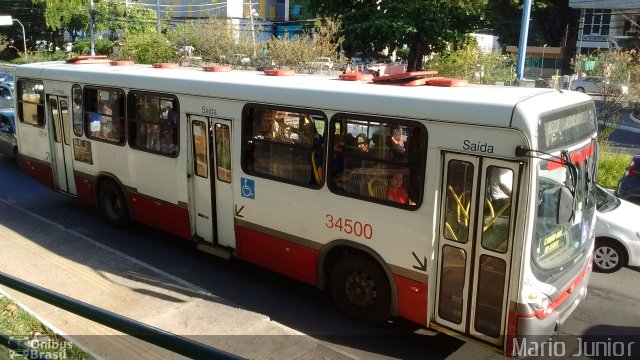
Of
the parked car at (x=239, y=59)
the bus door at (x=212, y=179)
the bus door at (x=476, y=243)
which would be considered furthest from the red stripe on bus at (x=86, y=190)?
the parked car at (x=239, y=59)

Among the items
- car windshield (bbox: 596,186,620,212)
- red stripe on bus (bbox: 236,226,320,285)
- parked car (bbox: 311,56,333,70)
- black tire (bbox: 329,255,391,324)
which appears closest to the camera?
black tire (bbox: 329,255,391,324)

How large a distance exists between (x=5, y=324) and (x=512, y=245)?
5006 millimetres

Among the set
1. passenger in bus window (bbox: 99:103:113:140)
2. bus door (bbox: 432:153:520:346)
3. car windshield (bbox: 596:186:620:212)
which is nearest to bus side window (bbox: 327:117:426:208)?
bus door (bbox: 432:153:520:346)

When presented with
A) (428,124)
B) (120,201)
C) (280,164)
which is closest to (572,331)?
(428,124)

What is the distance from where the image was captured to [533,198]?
5.20 m

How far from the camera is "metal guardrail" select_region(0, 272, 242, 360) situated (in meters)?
2.01

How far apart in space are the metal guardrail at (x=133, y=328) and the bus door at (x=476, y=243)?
3870 mm

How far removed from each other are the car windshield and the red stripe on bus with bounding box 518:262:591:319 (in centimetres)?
294

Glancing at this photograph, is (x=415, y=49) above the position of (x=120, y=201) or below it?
above

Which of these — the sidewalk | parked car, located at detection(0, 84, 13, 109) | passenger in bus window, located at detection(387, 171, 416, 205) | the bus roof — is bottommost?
the sidewalk

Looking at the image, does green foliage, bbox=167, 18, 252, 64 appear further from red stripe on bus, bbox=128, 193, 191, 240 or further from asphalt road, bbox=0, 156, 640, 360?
red stripe on bus, bbox=128, 193, 191, 240

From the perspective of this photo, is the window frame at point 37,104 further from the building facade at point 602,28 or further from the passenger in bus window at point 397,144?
the building facade at point 602,28

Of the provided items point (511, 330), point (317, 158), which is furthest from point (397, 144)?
point (511, 330)

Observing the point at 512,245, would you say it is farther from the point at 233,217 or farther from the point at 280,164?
the point at 233,217
